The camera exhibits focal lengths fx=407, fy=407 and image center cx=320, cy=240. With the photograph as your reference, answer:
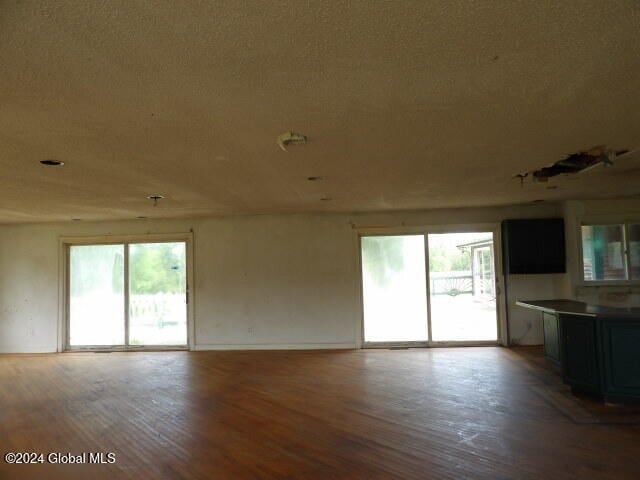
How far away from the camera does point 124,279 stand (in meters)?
7.67

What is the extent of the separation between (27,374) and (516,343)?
776 centimetres

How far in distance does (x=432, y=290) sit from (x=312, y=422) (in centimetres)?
408

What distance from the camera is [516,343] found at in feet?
23.1

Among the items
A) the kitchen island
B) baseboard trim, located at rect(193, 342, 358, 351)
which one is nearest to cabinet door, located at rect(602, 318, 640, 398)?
the kitchen island

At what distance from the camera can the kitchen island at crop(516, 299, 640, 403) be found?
3988 mm

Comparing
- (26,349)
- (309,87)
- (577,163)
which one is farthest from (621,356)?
(26,349)

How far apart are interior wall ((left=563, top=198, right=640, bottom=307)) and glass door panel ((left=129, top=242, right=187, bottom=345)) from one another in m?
6.71

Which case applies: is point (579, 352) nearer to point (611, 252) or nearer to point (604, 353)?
point (604, 353)

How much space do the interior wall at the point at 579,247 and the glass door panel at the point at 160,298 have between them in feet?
22.0

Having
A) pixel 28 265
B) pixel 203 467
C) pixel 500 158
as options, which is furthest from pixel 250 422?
pixel 28 265

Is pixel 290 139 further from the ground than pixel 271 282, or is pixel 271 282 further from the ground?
pixel 290 139

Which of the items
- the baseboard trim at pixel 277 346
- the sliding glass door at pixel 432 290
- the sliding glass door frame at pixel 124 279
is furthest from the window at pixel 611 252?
the sliding glass door frame at pixel 124 279

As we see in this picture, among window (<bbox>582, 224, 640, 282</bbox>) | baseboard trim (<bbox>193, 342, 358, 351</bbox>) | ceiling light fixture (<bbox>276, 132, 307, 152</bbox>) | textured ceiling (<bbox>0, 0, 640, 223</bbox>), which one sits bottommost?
baseboard trim (<bbox>193, 342, 358, 351</bbox>)

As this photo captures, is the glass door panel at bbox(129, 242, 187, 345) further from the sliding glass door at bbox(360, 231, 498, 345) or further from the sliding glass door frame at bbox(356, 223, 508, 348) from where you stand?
the sliding glass door at bbox(360, 231, 498, 345)
